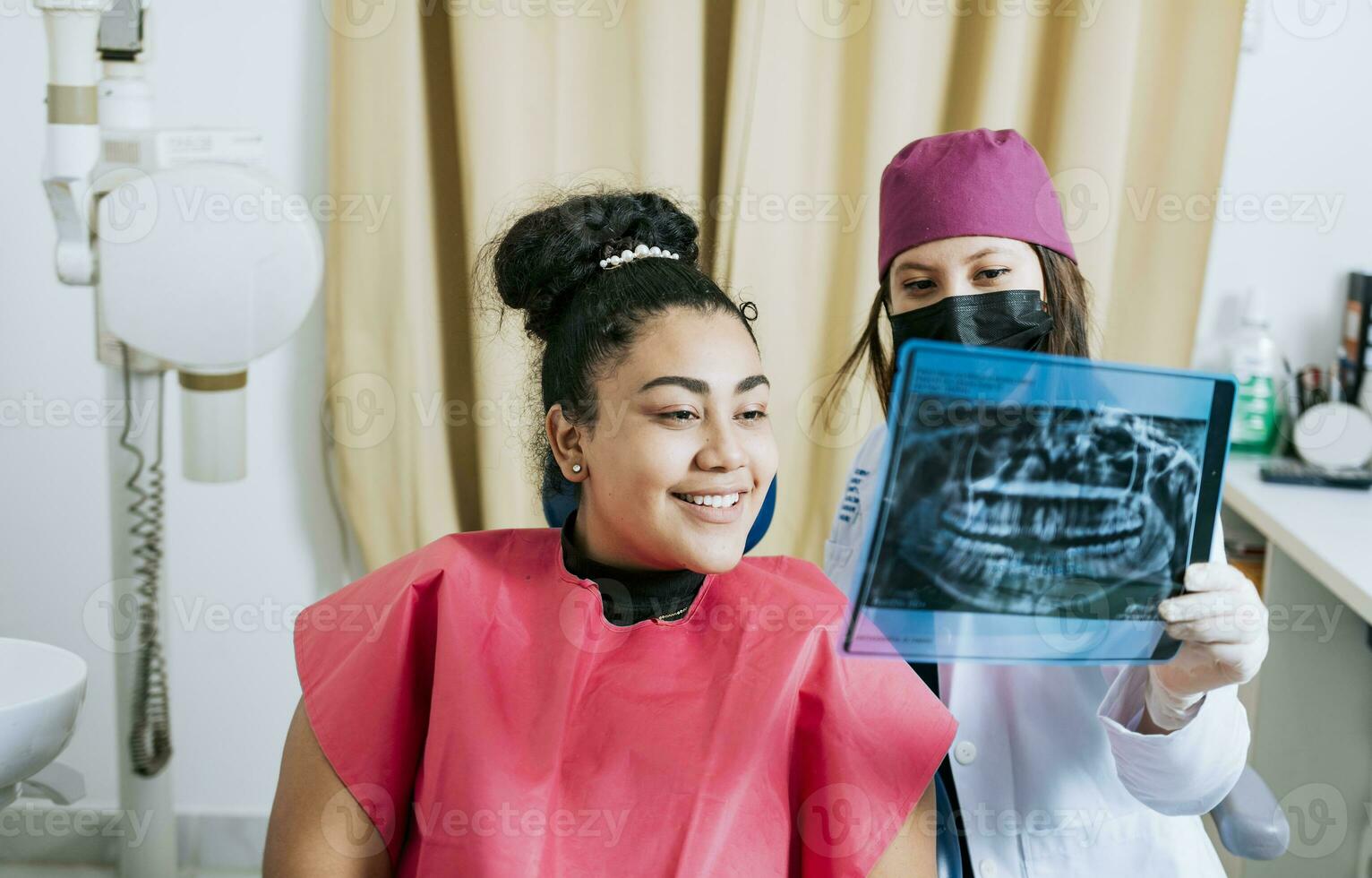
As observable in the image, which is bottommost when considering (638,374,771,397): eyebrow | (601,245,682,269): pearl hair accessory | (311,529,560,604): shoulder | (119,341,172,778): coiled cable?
(119,341,172,778): coiled cable

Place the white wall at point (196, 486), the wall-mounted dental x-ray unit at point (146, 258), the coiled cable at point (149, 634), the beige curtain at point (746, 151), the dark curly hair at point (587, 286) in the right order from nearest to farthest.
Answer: the dark curly hair at point (587, 286) < the wall-mounted dental x-ray unit at point (146, 258) < the coiled cable at point (149, 634) < the beige curtain at point (746, 151) < the white wall at point (196, 486)

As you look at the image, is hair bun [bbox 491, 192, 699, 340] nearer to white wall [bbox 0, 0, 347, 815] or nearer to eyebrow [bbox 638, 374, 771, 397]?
eyebrow [bbox 638, 374, 771, 397]

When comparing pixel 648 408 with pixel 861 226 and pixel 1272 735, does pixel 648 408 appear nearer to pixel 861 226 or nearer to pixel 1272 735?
pixel 861 226

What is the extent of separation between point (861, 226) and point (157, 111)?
4.33 feet

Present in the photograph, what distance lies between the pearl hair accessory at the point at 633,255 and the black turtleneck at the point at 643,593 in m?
0.34

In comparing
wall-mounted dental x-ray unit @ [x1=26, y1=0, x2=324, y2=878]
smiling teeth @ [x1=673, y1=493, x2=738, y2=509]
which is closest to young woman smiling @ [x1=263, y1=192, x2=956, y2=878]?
smiling teeth @ [x1=673, y1=493, x2=738, y2=509]

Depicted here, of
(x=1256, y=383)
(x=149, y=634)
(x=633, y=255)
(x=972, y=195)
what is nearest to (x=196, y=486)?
(x=149, y=634)

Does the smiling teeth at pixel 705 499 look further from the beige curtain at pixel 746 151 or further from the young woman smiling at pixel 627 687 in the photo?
Answer: the beige curtain at pixel 746 151

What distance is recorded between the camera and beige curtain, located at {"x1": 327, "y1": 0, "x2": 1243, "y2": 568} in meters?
2.00

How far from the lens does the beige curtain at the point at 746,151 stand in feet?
6.56

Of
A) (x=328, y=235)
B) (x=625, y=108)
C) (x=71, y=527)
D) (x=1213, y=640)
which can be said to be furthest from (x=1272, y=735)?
(x=71, y=527)

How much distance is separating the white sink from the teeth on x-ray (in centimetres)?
101

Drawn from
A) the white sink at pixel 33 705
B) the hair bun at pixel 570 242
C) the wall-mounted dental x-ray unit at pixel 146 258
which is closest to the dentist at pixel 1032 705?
the hair bun at pixel 570 242

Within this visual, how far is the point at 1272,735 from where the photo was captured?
1869 mm
